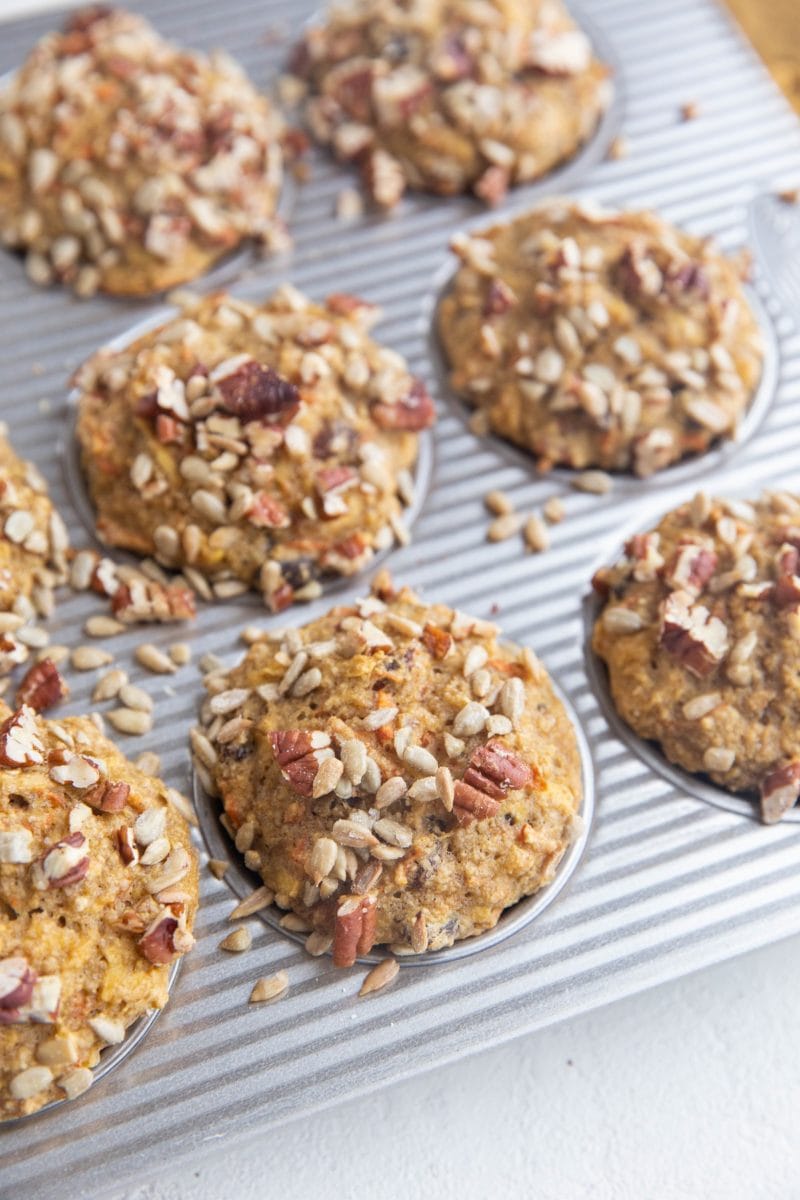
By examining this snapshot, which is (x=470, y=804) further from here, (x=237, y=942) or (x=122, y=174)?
(x=122, y=174)

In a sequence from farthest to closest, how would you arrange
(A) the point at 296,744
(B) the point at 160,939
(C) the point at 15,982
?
(A) the point at 296,744, (B) the point at 160,939, (C) the point at 15,982

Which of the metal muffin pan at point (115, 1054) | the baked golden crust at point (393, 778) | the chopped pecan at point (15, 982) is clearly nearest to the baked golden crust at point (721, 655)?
the baked golden crust at point (393, 778)

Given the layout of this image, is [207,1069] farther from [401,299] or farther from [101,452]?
[401,299]

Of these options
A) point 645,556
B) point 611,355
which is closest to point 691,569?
point 645,556

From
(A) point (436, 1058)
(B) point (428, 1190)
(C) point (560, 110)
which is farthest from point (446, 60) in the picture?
(B) point (428, 1190)

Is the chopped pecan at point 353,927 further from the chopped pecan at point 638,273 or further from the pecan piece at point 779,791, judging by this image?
the chopped pecan at point 638,273
